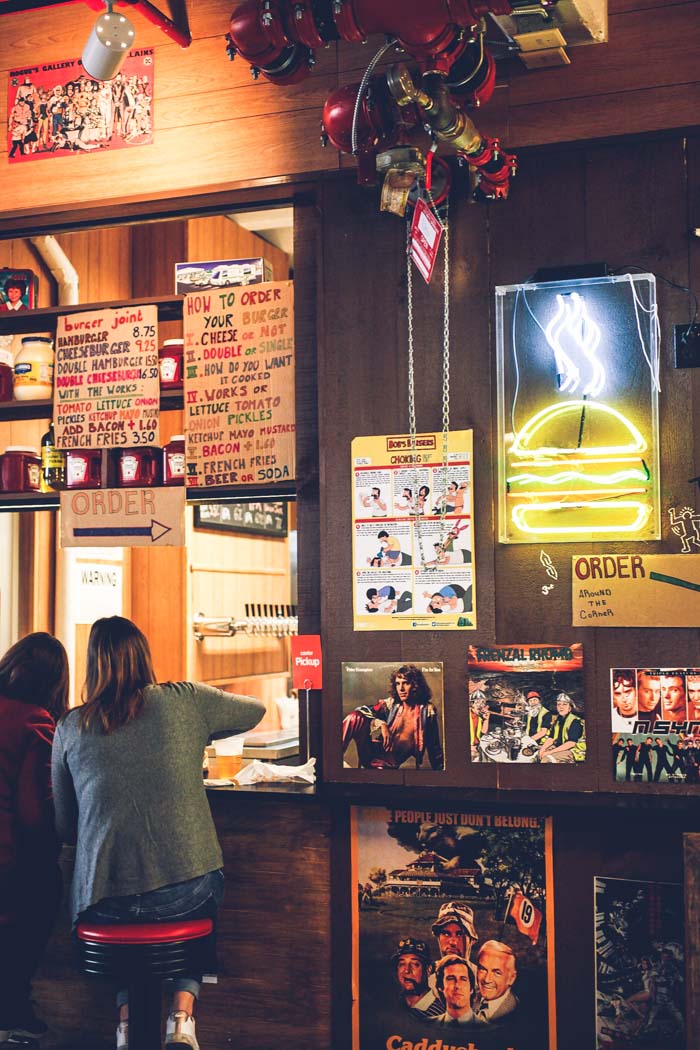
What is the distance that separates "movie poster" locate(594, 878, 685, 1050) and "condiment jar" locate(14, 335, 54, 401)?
2656 mm

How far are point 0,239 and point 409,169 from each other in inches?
75.4

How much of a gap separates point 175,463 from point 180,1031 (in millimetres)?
1882

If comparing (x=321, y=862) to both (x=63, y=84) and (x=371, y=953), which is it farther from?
(x=63, y=84)

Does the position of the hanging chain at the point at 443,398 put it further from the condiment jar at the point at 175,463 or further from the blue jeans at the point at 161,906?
the blue jeans at the point at 161,906

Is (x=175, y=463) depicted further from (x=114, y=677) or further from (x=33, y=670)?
(x=114, y=677)

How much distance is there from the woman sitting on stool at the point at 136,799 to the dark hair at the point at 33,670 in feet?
0.95

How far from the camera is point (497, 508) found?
3.49 meters

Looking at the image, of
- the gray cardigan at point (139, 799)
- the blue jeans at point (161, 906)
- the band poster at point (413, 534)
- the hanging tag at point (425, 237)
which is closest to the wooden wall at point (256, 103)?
the hanging tag at point (425, 237)

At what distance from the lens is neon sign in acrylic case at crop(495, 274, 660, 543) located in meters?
3.35

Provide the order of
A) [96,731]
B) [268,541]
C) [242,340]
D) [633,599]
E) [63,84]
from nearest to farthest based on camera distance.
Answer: [96,731] < [633,599] < [242,340] < [63,84] < [268,541]

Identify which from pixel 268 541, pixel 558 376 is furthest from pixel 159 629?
pixel 558 376

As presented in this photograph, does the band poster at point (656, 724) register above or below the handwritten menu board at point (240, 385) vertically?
below

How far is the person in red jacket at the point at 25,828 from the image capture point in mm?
3338

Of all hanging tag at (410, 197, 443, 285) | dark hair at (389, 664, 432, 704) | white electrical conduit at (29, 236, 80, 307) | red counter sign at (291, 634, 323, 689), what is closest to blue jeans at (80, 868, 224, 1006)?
red counter sign at (291, 634, 323, 689)
